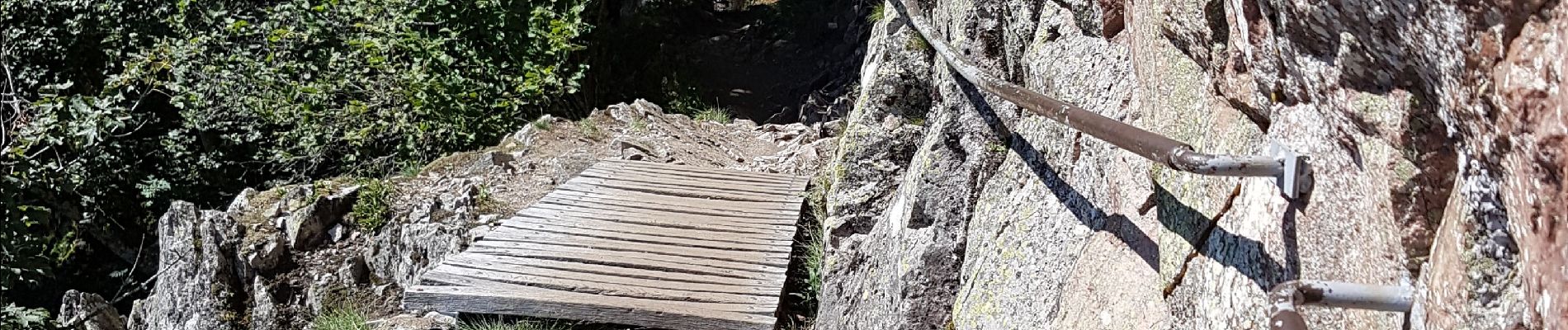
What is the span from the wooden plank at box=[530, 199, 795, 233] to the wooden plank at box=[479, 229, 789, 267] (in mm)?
381

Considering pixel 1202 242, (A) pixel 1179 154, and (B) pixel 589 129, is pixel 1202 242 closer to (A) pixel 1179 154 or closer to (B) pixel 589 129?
(A) pixel 1179 154

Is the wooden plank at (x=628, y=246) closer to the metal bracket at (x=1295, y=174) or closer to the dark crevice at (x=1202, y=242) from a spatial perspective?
the dark crevice at (x=1202, y=242)

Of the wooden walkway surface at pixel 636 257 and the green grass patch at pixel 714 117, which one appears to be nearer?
the wooden walkway surface at pixel 636 257

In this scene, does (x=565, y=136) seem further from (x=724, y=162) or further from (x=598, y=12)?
(x=598, y=12)

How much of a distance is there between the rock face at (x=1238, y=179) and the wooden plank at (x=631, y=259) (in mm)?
1628

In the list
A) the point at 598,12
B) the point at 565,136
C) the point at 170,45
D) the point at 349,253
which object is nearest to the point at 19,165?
the point at 170,45

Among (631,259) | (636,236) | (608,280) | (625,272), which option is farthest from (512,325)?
(636,236)

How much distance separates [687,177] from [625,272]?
1.64 meters

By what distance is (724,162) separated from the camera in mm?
8164

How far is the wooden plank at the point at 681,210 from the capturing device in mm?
6074

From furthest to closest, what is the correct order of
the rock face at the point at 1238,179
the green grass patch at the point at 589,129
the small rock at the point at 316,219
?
the green grass patch at the point at 589,129
the small rock at the point at 316,219
the rock face at the point at 1238,179

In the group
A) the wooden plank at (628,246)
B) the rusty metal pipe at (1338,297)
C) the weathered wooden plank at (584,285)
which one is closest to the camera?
the rusty metal pipe at (1338,297)

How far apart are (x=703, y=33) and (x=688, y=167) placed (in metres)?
7.16

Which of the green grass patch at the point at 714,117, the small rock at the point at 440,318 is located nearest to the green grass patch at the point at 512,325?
the small rock at the point at 440,318
